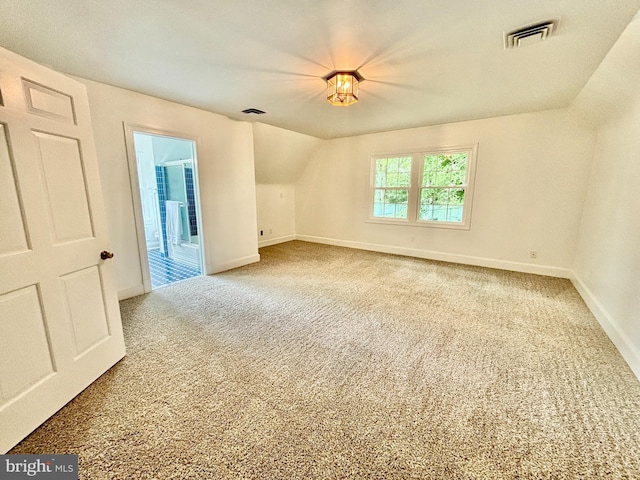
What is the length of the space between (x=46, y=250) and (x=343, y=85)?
249cm

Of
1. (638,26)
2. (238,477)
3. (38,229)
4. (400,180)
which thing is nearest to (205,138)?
(38,229)

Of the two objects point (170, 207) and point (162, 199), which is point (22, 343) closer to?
point (170, 207)

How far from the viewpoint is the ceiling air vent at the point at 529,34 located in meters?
1.71

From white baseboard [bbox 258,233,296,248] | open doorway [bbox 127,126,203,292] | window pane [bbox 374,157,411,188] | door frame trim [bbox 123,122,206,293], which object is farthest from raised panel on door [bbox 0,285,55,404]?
window pane [bbox 374,157,411,188]

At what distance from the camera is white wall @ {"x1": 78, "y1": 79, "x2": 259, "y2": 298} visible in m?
2.79

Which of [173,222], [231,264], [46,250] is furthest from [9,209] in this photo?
[173,222]

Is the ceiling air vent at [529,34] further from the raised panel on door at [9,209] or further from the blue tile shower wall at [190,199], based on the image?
the blue tile shower wall at [190,199]

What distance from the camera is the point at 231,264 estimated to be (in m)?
4.24

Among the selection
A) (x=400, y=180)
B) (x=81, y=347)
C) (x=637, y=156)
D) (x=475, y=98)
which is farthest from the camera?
(x=400, y=180)

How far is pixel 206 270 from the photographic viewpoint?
389cm

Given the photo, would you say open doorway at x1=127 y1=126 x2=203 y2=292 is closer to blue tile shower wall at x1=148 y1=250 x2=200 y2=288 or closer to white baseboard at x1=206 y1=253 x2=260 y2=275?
blue tile shower wall at x1=148 y1=250 x2=200 y2=288

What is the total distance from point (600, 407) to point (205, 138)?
14.9 ft

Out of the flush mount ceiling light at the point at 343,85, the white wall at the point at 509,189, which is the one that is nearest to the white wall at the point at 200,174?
the flush mount ceiling light at the point at 343,85

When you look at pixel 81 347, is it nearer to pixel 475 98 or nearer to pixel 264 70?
pixel 264 70
